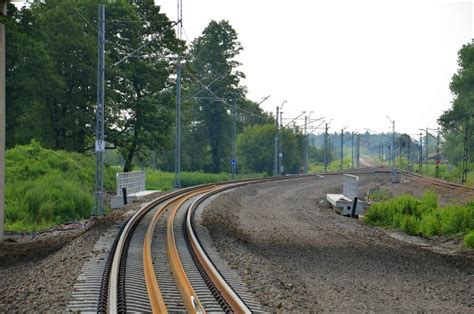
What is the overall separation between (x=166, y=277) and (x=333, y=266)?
4.80 m

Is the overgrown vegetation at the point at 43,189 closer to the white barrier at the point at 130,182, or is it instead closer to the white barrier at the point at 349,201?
the white barrier at the point at 130,182

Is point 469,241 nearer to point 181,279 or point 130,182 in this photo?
point 181,279

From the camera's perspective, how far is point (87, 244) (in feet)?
55.7

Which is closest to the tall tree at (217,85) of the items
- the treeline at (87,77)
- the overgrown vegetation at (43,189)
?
the treeline at (87,77)

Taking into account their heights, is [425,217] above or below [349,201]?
Result: below

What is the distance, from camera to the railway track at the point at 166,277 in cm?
1020

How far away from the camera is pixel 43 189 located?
29.3 meters

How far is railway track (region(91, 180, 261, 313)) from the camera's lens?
33.4 ft

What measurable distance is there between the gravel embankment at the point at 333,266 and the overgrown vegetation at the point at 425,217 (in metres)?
1.84

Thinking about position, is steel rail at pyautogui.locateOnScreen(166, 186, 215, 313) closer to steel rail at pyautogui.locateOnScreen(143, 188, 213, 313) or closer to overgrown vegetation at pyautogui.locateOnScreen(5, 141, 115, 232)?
steel rail at pyautogui.locateOnScreen(143, 188, 213, 313)

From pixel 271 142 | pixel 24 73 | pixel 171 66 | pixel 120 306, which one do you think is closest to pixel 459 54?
pixel 271 142

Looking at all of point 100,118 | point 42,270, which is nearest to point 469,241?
point 42,270

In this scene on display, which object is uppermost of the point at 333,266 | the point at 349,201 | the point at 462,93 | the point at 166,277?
the point at 462,93

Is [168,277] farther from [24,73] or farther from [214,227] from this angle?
[24,73]
